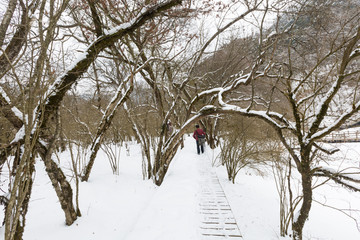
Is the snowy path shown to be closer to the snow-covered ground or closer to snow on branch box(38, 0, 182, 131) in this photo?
the snow-covered ground

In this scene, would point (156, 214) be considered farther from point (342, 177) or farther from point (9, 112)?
point (342, 177)

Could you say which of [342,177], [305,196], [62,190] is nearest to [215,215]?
[305,196]

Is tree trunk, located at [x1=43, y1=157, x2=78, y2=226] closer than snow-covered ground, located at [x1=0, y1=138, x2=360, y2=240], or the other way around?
tree trunk, located at [x1=43, y1=157, x2=78, y2=226]

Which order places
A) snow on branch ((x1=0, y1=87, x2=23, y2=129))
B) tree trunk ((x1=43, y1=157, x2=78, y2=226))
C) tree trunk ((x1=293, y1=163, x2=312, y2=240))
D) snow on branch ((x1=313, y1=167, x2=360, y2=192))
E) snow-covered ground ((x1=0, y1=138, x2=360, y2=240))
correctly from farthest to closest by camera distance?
snow-covered ground ((x1=0, y1=138, x2=360, y2=240)) < tree trunk ((x1=43, y1=157, x2=78, y2=226)) < tree trunk ((x1=293, y1=163, x2=312, y2=240)) < snow on branch ((x1=0, y1=87, x2=23, y2=129)) < snow on branch ((x1=313, y1=167, x2=360, y2=192))

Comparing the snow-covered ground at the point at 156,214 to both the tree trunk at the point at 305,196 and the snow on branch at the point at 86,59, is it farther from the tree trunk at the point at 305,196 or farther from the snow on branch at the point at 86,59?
the snow on branch at the point at 86,59

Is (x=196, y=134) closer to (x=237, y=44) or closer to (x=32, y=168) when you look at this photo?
(x=237, y=44)

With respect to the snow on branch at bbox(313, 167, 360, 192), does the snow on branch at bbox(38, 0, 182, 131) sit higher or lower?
higher

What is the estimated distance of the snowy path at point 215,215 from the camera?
10.2 feet

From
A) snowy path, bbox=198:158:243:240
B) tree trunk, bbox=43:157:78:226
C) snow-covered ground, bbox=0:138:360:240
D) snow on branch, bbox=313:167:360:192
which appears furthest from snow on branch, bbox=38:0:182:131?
snow on branch, bbox=313:167:360:192

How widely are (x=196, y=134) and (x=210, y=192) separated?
5.51m

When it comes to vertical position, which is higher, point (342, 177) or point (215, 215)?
point (342, 177)

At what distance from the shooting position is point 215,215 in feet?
12.2

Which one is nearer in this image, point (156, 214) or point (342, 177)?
point (342, 177)

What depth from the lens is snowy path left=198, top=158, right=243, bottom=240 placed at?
10.2ft
